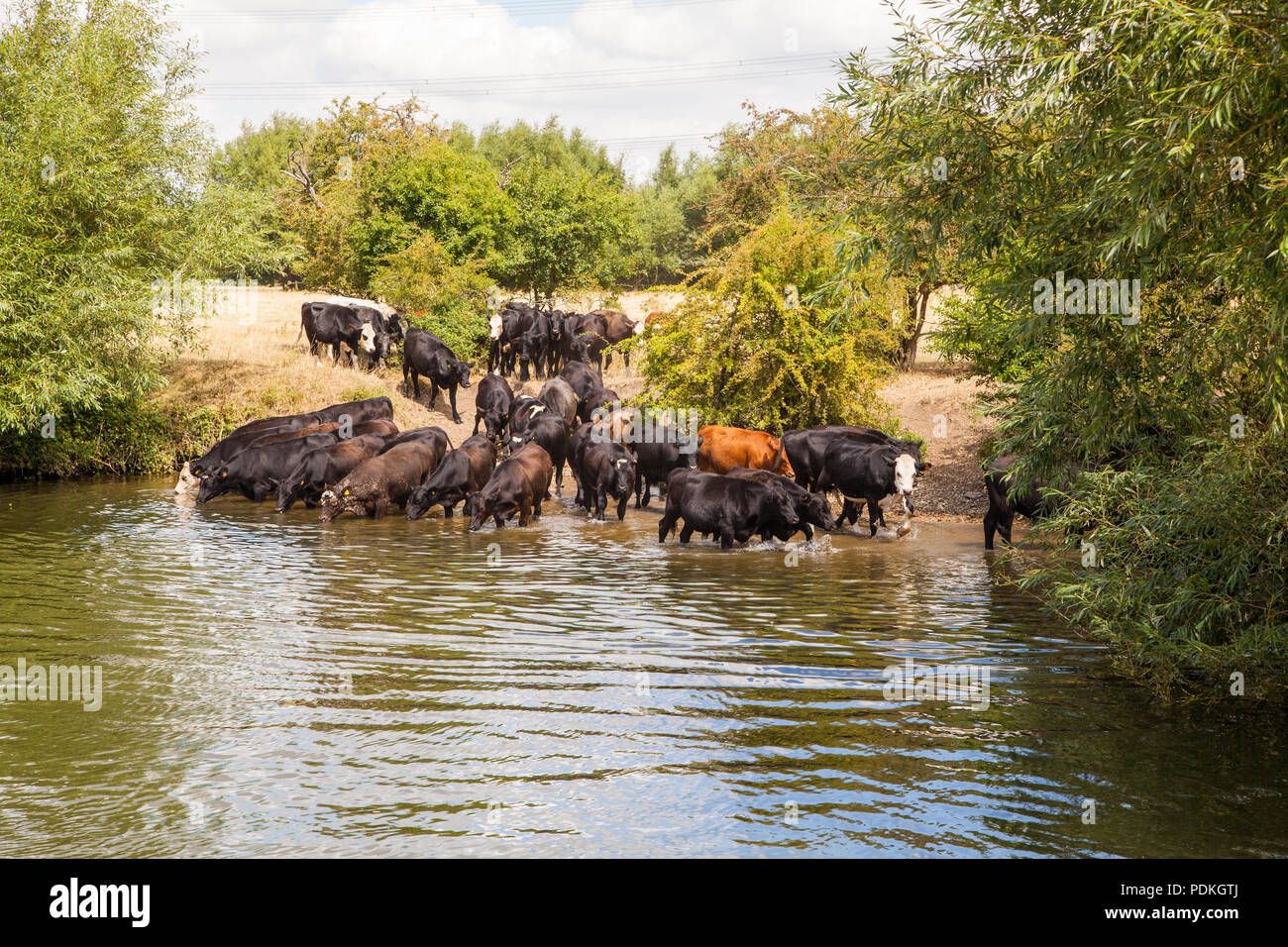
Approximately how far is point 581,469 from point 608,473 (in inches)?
48.8

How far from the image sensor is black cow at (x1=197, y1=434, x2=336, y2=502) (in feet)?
63.3

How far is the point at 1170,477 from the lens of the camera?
8531 mm

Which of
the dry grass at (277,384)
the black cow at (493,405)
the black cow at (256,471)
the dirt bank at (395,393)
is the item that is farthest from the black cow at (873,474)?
the black cow at (256,471)

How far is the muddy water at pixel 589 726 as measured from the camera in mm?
6016

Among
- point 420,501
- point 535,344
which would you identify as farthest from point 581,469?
point 535,344

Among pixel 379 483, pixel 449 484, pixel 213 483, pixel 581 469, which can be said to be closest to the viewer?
pixel 449 484

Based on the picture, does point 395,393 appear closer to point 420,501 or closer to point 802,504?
point 420,501

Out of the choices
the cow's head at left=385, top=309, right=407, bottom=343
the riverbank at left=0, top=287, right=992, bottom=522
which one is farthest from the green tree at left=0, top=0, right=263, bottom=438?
the cow's head at left=385, top=309, right=407, bottom=343

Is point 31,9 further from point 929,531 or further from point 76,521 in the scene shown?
point 929,531

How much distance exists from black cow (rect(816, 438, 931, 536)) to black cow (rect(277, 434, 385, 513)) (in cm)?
842

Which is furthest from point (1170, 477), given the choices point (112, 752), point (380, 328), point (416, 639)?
point (380, 328)

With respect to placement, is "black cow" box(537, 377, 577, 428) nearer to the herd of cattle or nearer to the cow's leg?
the herd of cattle

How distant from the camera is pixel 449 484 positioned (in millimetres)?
17734
